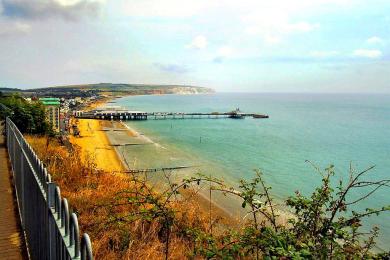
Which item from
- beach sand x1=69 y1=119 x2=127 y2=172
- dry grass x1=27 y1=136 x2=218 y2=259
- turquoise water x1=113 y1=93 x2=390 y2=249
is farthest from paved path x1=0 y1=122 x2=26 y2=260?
beach sand x1=69 y1=119 x2=127 y2=172

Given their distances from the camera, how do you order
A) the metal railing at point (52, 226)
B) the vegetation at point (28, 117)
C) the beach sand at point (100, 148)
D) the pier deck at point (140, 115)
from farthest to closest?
the pier deck at point (140, 115)
the beach sand at point (100, 148)
the vegetation at point (28, 117)
the metal railing at point (52, 226)

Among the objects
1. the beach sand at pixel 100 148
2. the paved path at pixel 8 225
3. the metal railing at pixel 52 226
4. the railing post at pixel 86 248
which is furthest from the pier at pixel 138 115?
the railing post at pixel 86 248

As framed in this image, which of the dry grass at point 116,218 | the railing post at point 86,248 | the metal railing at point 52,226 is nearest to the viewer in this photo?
the railing post at point 86,248

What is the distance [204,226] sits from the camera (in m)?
7.59

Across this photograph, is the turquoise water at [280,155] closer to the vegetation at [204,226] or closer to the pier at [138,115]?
the vegetation at [204,226]

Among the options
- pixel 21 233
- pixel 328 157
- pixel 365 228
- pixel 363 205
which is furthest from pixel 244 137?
pixel 21 233

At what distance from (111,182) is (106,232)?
4.42 metres

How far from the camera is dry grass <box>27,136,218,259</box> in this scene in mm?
5559

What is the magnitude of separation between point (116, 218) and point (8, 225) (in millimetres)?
1594

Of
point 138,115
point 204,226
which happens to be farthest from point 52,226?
point 138,115

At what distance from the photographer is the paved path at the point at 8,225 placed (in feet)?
14.9

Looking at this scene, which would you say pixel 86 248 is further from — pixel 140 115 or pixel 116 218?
pixel 140 115

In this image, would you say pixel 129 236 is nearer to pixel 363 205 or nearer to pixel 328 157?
pixel 363 205

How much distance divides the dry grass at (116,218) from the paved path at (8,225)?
1.04 meters
